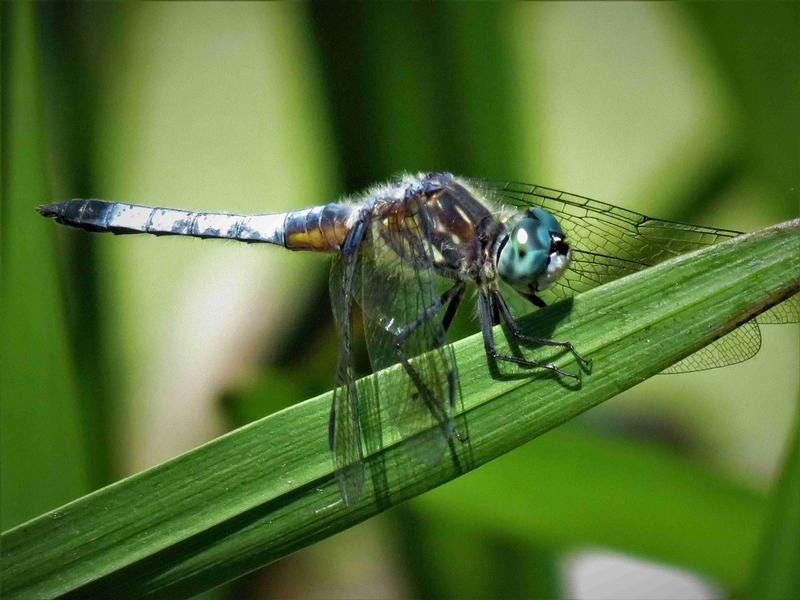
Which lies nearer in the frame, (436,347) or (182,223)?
(436,347)

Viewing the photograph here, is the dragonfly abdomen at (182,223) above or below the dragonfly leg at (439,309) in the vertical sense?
above

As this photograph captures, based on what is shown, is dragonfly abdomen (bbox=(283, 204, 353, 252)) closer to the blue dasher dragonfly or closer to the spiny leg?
the blue dasher dragonfly

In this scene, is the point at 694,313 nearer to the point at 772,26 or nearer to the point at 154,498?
the point at 154,498

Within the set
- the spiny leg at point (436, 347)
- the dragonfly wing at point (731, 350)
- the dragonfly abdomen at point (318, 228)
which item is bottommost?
the dragonfly wing at point (731, 350)

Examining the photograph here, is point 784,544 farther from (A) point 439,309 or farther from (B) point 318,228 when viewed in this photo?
(B) point 318,228

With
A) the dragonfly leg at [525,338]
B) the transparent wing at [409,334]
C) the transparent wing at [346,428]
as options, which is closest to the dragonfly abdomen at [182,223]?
the transparent wing at [409,334]

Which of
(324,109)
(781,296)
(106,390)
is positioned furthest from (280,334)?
(781,296)

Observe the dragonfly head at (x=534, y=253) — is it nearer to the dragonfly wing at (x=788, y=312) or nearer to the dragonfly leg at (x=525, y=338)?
the dragonfly leg at (x=525, y=338)

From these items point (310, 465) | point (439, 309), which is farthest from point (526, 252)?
point (310, 465)
